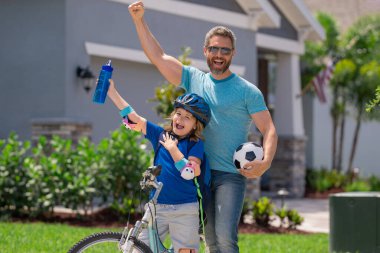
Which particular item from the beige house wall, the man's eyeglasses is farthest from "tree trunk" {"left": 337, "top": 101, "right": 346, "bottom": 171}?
the man's eyeglasses

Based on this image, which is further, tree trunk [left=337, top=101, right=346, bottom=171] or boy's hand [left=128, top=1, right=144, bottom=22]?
tree trunk [left=337, top=101, right=346, bottom=171]

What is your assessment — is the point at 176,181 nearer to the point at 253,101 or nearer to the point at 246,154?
the point at 246,154

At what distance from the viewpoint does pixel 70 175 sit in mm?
12359

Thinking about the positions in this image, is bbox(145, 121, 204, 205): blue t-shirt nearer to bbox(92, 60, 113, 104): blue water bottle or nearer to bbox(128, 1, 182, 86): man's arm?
bbox(92, 60, 113, 104): blue water bottle

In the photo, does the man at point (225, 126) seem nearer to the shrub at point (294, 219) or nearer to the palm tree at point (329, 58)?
the shrub at point (294, 219)

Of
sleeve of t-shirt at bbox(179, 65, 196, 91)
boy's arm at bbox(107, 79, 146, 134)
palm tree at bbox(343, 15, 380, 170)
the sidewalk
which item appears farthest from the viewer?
palm tree at bbox(343, 15, 380, 170)

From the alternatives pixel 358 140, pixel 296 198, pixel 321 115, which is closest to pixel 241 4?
pixel 296 198

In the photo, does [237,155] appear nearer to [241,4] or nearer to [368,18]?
[241,4]

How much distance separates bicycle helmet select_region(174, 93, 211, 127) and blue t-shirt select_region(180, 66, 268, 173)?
0.17 meters

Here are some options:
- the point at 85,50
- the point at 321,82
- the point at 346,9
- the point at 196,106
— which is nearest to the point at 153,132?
the point at 196,106

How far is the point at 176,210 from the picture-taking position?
210 inches

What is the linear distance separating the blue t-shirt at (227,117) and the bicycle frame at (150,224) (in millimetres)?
616

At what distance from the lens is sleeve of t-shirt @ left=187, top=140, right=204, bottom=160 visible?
5.37 m

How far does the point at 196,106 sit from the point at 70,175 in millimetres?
7239
